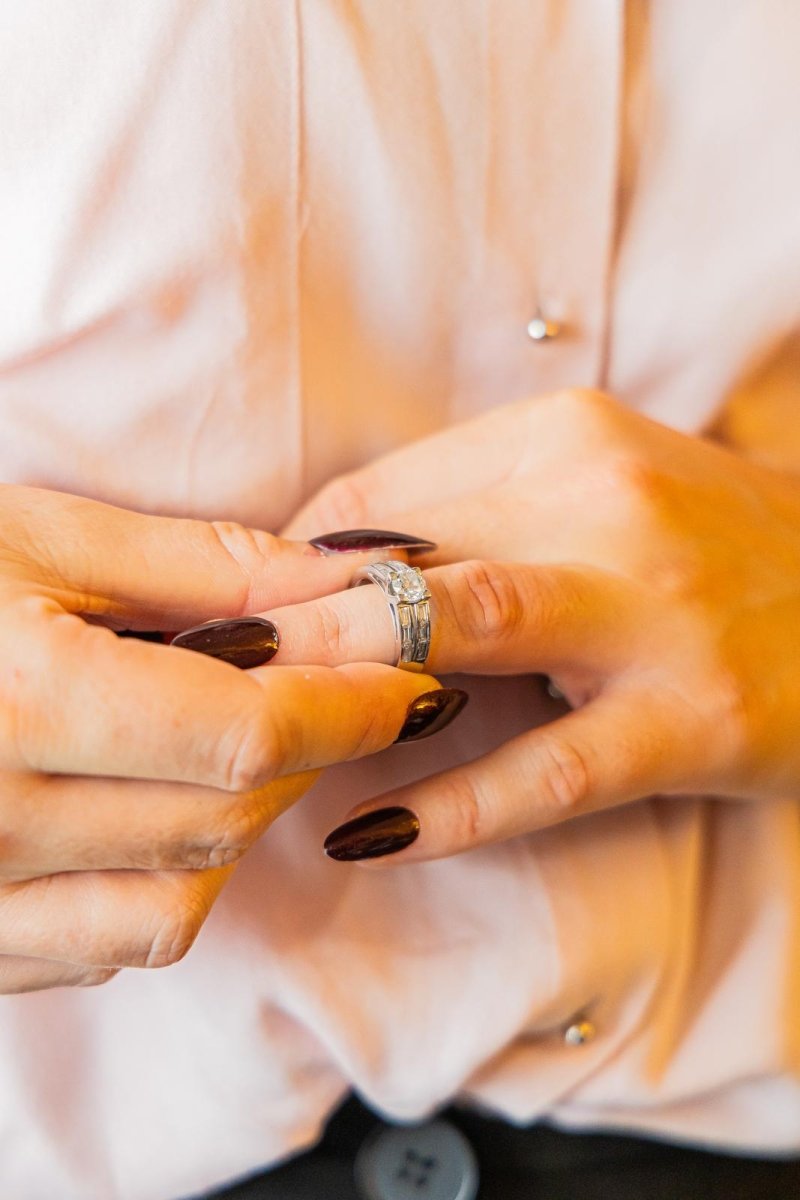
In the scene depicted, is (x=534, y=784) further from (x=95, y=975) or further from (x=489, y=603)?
(x=95, y=975)

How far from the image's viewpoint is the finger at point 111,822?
0.52 metres

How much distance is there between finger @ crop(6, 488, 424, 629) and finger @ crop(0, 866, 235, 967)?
170 mm

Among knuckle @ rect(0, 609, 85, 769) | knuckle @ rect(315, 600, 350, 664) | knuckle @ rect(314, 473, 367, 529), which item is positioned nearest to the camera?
knuckle @ rect(0, 609, 85, 769)

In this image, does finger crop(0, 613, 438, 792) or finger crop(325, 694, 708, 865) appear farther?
finger crop(325, 694, 708, 865)

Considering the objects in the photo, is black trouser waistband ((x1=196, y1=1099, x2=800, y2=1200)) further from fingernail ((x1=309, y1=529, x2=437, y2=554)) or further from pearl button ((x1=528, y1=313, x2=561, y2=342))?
pearl button ((x1=528, y1=313, x2=561, y2=342))

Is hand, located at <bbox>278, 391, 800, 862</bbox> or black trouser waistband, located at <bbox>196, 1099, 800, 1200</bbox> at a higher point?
hand, located at <bbox>278, 391, 800, 862</bbox>

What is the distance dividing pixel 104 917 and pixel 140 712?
0.17 m

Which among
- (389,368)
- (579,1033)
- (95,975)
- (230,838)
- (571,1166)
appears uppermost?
(389,368)

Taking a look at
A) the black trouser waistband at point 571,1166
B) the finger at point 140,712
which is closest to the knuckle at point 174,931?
the finger at point 140,712

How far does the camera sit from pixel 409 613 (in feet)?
1.96

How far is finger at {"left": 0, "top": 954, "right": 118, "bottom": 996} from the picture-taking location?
0.60 meters

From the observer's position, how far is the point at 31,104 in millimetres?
608

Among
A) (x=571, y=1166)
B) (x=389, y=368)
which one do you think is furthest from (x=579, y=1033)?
(x=389, y=368)

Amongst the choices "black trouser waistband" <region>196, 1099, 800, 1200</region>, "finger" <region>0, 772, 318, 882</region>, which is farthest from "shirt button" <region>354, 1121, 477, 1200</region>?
"finger" <region>0, 772, 318, 882</region>
